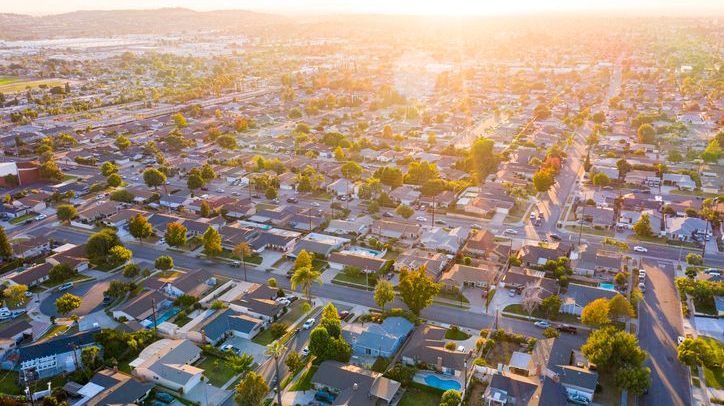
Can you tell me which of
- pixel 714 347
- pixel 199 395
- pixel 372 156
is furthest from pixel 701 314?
pixel 372 156

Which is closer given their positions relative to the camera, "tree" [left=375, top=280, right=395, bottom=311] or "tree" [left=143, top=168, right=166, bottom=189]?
"tree" [left=375, top=280, right=395, bottom=311]

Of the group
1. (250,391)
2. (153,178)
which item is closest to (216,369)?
(250,391)

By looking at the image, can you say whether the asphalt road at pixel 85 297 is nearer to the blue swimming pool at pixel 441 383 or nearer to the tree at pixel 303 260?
the tree at pixel 303 260

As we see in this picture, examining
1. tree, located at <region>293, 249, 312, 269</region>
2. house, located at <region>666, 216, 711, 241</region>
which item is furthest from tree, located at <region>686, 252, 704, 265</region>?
tree, located at <region>293, 249, 312, 269</region>

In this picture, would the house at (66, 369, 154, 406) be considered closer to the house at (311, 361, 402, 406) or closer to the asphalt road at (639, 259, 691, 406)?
the house at (311, 361, 402, 406)

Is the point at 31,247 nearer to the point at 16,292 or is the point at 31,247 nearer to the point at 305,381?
the point at 16,292

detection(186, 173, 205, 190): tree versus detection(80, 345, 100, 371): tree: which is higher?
detection(186, 173, 205, 190): tree
